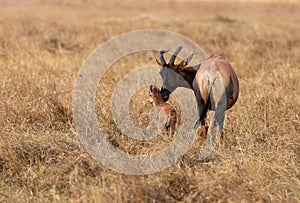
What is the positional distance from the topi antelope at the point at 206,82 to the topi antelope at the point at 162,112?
20 centimetres

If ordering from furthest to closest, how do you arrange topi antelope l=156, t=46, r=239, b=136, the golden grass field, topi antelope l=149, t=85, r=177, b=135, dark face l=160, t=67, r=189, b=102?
topi antelope l=149, t=85, r=177, b=135 < dark face l=160, t=67, r=189, b=102 < topi antelope l=156, t=46, r=239, b=136 < the golden grass field

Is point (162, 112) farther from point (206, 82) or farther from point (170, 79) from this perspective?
point (206, 82)

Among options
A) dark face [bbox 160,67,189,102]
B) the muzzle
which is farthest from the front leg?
the muzzle

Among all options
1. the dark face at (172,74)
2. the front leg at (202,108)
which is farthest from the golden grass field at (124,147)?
the dark face at (172,74)

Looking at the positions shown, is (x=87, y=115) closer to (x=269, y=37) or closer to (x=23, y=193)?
(x=23, y=193)

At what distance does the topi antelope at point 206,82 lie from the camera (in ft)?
13.0

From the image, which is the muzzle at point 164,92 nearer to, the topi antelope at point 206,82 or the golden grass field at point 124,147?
the topi antelope at point 206,82

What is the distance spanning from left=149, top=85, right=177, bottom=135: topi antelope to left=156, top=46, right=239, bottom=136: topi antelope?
0.20 m

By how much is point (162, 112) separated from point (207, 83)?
0.65 meters

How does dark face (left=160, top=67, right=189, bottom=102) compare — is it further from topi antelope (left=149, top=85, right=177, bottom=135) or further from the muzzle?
topi antelope (left=149, top=85, right=177, bottom=135)

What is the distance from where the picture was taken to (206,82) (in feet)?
12.9

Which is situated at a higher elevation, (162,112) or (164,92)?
(164,92)

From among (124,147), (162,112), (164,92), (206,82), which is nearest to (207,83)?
(206,82)

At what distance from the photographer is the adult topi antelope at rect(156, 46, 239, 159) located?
13.0 feet
